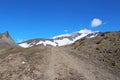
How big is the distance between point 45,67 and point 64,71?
228 centimetres

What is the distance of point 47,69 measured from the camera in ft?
70.4

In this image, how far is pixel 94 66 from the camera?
2411 centimetres

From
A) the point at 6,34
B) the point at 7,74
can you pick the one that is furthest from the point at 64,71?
the point at 6,34

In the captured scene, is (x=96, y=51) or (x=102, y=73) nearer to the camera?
(x=102, y=73)

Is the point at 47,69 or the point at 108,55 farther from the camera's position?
the point at 108,55

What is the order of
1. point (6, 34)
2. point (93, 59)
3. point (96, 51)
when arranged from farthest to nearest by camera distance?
point (6, 34), point (96, 51), point (93, 59)

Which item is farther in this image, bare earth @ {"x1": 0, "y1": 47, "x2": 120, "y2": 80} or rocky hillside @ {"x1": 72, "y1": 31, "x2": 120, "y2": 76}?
rocky hillside @ {"x1": 72, "y1": 31, "x2": 120, "y2": 76}

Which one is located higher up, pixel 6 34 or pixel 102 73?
pixel 6 34

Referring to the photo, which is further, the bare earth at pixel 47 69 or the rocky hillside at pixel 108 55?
the rocky hillside at pixel 108 55

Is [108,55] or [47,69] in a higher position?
[108,55]

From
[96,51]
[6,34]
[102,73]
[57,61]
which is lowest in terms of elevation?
[102,73]

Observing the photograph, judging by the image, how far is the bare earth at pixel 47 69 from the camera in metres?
20.0

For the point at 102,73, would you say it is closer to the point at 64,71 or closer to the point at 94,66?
the point at 94,66

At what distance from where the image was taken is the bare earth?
789 inches
